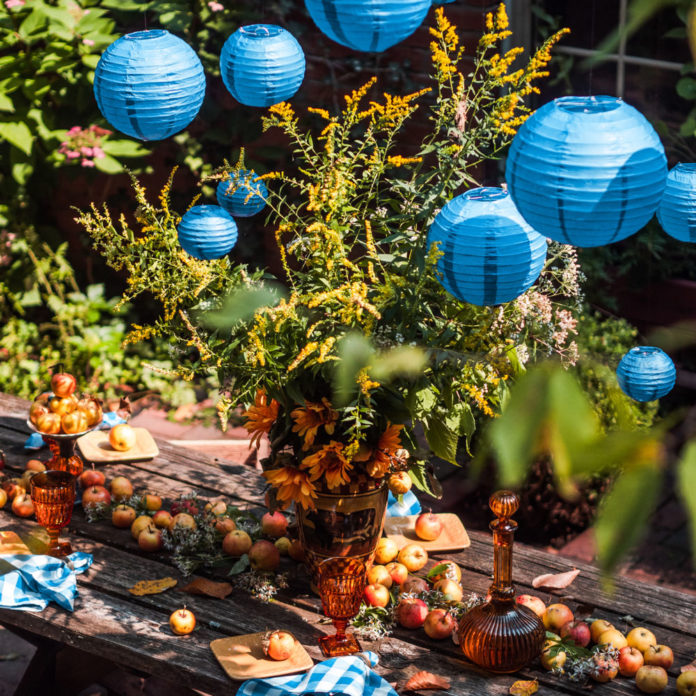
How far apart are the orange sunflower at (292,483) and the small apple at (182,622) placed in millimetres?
341

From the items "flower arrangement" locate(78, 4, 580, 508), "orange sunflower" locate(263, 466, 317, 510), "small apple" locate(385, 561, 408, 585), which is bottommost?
"small apple" locate(385, 561, 408, 585)

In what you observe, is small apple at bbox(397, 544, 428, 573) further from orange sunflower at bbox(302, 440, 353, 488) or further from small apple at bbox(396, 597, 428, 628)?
orange sunflower at bbox(302, 440, 353, 488)

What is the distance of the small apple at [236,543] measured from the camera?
2383 millimetres


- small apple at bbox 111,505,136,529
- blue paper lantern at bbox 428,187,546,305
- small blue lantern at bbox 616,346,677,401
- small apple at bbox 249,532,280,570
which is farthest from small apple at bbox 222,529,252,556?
small blue lantern at bbox 616,346,677,401

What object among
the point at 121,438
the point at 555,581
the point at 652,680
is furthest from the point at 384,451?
the point at 121,438

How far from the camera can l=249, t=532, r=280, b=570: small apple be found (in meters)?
2.30

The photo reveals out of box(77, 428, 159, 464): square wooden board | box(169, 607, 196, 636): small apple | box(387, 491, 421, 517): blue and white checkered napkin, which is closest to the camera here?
box(169, 607, 196, 636): small apple

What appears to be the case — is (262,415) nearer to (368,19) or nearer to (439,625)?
(439,625)

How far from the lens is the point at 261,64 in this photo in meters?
2.21

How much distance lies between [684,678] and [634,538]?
5.69 feet

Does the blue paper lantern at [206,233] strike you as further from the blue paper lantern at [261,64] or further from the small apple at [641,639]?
the small apple at [641,639]

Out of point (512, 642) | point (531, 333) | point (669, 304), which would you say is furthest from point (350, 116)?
point (669, 304)

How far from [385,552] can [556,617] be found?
446 mm

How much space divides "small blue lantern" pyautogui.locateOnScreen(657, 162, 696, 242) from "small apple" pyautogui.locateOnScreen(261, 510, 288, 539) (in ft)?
3.96
